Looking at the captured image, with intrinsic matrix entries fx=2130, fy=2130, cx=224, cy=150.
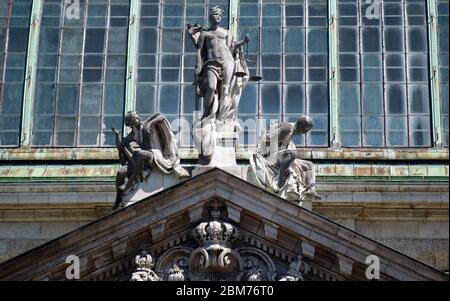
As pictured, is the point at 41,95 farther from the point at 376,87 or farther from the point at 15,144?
the point at 376,87

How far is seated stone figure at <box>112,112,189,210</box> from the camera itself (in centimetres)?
3703

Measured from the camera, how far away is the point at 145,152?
37.0m

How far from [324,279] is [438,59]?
30.6 feet

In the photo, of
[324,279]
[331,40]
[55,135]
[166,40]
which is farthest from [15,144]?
[324,279]

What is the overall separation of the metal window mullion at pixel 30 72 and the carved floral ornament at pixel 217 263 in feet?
26.7

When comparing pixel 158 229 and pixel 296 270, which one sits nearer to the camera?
pixel 296 270

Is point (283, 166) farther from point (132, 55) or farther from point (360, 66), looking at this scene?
point (132, 55)

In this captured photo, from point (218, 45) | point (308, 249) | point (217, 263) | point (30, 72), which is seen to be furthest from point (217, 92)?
point (30, 72)

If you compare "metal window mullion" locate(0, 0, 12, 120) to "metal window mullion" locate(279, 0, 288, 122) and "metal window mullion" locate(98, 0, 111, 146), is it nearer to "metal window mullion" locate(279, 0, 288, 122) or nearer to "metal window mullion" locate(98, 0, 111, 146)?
"metal window mullion" locate(98, 0, 111, 146)

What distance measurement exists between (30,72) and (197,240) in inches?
365

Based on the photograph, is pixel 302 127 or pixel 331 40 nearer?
pixel 302 127

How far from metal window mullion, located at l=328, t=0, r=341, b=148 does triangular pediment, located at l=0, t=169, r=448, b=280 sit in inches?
288

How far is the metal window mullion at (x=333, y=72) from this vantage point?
43.1 meters

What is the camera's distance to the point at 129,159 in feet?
123
